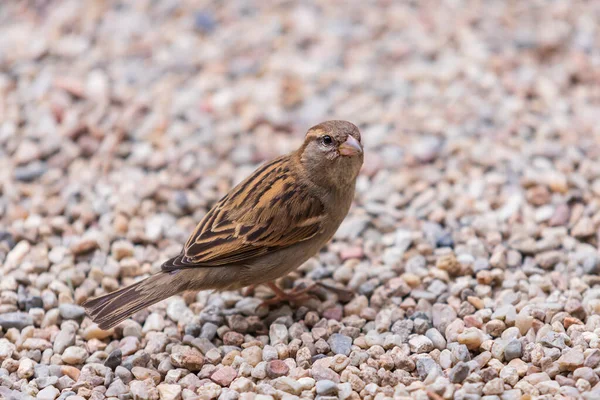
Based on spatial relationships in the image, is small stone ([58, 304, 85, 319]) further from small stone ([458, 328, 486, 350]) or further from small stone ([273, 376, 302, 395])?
small stone ([458, 328, 486, 350])

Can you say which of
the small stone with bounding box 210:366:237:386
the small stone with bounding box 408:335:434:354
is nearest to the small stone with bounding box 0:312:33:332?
the small stone with bounding box 210:366:237:386

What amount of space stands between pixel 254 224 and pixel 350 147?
606 millimetres

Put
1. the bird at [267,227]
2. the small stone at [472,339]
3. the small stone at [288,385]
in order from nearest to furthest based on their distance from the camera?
the small stone at [288,385] → the small stone at [472,339] → the bird at [267,227]

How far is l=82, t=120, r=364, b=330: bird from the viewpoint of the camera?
12.4 feet

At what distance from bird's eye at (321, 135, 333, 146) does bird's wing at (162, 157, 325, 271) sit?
0.80ft

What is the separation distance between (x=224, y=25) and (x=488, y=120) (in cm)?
238

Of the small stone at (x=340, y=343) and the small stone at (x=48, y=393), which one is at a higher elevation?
the small stone at (x=48, y=393)

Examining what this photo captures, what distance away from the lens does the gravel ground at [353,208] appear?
354 cm

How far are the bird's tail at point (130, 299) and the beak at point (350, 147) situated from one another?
1.01 metres

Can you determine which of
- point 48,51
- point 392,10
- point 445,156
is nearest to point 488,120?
point 445,156

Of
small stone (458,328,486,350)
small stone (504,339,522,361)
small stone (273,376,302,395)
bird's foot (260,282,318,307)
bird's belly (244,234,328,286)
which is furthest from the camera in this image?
bird's foot (260,282,318,307)

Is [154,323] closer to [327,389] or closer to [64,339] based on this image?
[64,339]

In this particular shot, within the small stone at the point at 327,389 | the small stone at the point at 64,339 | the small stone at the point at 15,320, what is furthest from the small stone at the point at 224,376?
the small stone at the point at 15,320

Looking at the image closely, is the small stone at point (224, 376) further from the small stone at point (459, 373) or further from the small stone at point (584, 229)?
the small stone at point (584, 229)
